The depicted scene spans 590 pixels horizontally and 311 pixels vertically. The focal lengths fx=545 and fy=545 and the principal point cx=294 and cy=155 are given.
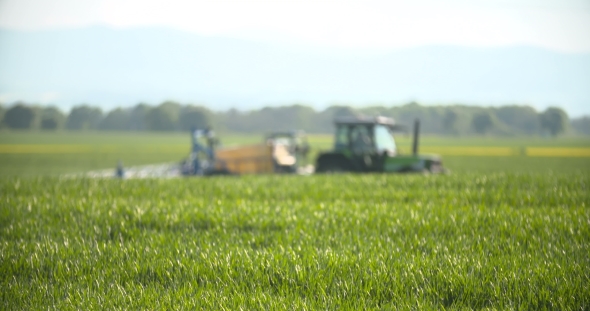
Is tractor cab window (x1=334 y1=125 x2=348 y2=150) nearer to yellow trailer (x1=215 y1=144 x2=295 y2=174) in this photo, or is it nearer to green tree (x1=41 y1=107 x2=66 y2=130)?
yellow trailer (x1=215 y1=144 x2=295 y2=174)

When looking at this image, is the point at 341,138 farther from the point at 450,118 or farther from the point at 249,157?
the point at 450,118

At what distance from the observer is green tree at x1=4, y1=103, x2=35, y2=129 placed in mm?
75500

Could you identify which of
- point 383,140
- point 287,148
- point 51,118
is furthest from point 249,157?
point 51,118

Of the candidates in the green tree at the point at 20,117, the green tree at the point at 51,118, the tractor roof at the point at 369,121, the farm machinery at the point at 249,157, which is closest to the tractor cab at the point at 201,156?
the farm machinery at the point at 249,157

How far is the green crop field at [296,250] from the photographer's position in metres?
5.14

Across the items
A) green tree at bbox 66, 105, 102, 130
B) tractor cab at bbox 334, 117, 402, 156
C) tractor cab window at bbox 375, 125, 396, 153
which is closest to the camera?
tractor cab at bbox 334, 117, 402, 156

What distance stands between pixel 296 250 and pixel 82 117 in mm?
57942

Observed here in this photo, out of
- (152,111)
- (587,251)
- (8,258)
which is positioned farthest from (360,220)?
(152,111)

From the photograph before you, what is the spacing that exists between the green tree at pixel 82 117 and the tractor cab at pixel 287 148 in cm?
4267

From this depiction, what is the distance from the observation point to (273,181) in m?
13.1

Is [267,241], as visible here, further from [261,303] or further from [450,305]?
[450,305]

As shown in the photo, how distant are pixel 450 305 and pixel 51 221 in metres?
6.18

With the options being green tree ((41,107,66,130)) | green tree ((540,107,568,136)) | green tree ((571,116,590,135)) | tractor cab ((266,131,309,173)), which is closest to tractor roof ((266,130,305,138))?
tractor cab ((266,131,309,173))

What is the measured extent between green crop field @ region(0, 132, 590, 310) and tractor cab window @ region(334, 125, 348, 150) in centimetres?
589
